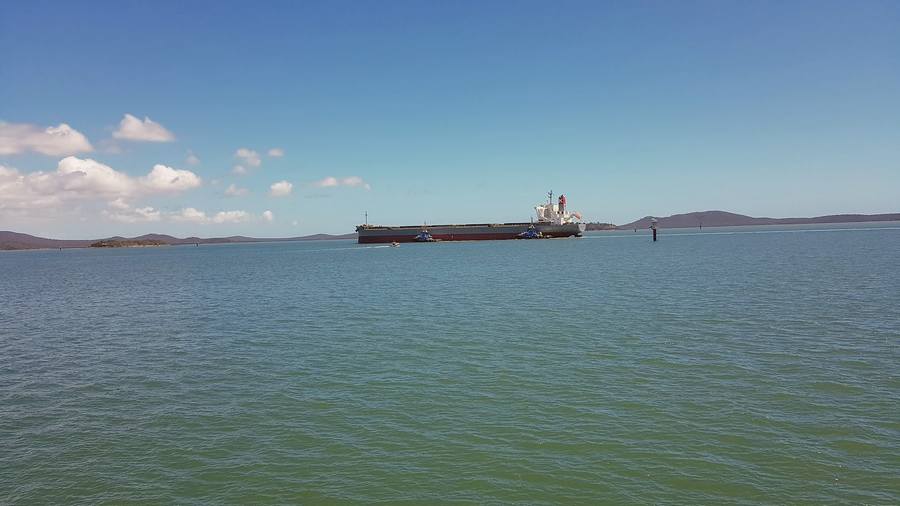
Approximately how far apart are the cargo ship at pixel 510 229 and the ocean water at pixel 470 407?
5818 inches

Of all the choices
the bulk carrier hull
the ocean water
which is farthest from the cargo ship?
the ocean water

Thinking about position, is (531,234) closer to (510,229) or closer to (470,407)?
(510,229)

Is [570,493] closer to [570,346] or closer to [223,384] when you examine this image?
[570,346]

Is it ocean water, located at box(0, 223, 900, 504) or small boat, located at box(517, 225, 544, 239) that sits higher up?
small boat, located at box(517, 225, 544, 239)

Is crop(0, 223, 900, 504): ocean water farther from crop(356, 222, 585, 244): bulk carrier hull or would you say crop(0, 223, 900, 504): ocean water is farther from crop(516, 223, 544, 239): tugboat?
crop(356, 222, 585, 244): bulk carrier hull

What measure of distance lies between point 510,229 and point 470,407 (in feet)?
568

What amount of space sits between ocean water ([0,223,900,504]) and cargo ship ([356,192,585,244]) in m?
148

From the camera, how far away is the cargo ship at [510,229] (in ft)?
601

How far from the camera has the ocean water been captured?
11.9 meters

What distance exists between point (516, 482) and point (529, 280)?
47133 millimetres

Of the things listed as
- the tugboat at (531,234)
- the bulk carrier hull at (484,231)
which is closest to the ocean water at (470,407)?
the tugboat at (531,234)

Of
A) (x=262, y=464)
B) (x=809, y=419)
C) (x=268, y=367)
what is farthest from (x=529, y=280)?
(x=262, y=464)

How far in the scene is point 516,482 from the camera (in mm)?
11797

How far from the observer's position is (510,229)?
616 ft
